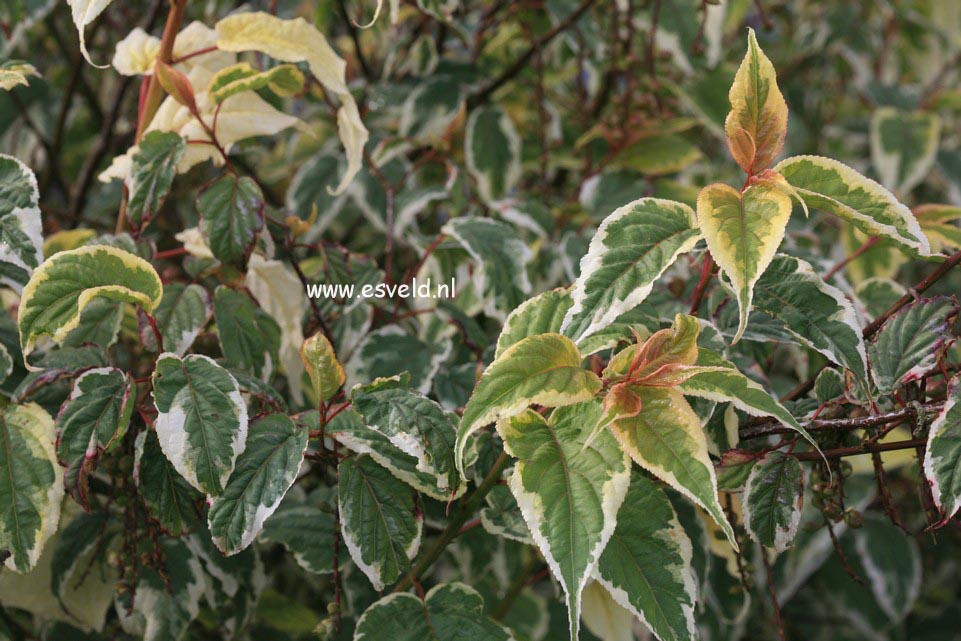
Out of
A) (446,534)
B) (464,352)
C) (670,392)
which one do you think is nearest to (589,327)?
(670,392)

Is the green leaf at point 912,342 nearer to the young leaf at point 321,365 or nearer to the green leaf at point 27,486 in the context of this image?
the young leaf at point 321,365

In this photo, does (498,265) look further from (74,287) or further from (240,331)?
(74,287)

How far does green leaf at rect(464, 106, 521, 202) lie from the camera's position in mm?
1239

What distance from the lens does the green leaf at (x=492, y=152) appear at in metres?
1.24

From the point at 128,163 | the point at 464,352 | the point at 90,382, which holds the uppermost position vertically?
the point at 128,163

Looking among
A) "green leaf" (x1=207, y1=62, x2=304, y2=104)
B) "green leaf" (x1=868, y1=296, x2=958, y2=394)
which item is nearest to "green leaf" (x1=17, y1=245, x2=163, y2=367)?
"green leaf" (x1=207, y1=62, x2=304, y2=104)

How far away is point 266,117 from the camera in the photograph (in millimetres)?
850

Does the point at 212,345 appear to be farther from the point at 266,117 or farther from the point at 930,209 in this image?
the point at 930,209

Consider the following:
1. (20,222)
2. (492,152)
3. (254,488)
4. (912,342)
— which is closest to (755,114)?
(912,342)

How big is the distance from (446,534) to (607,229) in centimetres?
27

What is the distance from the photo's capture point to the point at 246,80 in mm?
754

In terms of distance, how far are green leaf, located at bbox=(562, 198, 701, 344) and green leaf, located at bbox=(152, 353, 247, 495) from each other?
Result: 0.77 ft

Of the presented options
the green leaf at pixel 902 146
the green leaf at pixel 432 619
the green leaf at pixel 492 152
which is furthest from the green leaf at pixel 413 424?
the green leaf at pixel 902 146

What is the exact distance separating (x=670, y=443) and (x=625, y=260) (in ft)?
0.38
